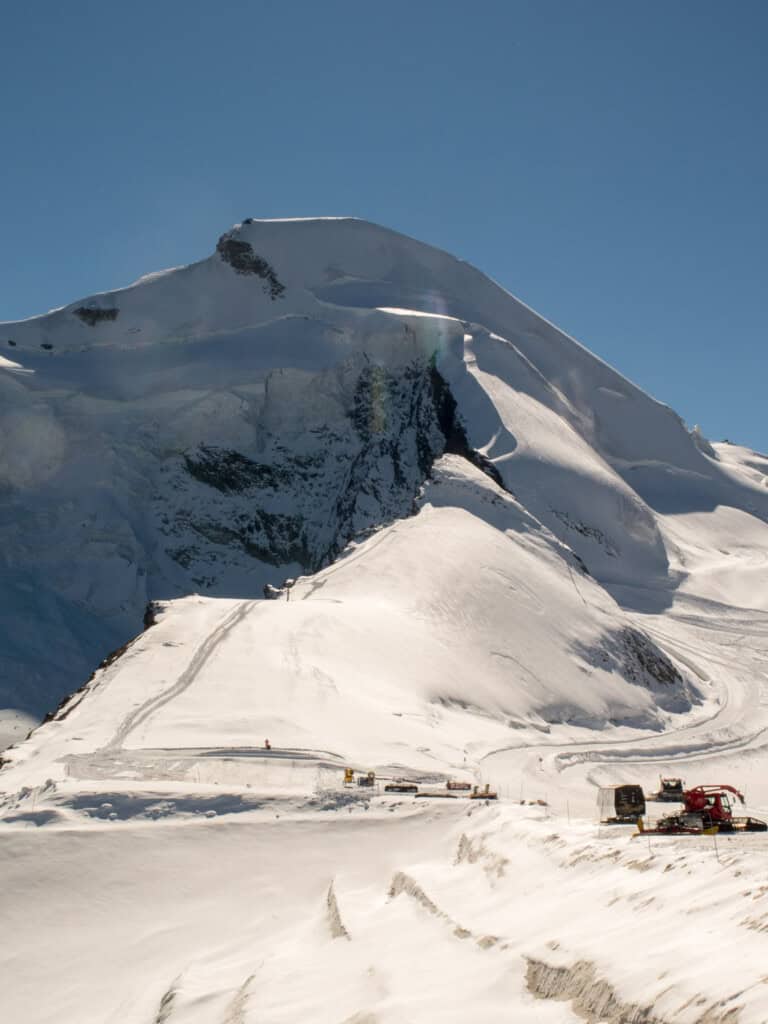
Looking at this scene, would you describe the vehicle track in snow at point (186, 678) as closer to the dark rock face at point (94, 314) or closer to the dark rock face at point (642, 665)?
the dark rock face at point (642, 665)

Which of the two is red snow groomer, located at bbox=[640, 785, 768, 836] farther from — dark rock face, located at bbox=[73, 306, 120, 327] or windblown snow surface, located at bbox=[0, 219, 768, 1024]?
dark rock face, located at bbox=[73, 306, 120, 327]

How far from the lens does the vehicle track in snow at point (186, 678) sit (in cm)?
4291

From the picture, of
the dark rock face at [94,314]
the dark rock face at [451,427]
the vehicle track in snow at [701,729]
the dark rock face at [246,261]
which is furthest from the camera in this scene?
the dark rock face at [246,261]

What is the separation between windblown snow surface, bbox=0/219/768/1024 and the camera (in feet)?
64.6

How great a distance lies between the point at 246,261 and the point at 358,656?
8716cm

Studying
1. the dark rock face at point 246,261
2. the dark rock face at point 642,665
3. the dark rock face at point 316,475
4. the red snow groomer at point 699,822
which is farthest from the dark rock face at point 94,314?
the red snow groomer at point 699,822

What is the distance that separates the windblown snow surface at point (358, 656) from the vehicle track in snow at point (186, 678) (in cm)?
35

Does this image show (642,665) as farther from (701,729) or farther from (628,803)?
(628,803)

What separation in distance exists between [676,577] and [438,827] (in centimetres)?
8368

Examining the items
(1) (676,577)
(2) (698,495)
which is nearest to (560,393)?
(2) (698,495)

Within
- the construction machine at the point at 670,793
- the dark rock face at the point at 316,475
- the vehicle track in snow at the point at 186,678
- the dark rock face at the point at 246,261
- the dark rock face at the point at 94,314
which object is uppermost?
the dark rock face at the point at 246,261

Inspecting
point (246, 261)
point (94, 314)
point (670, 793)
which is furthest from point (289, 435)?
point (670, 793)

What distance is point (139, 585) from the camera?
108125 mm

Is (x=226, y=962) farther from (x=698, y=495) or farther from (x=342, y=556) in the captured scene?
(x=698, y=495)
